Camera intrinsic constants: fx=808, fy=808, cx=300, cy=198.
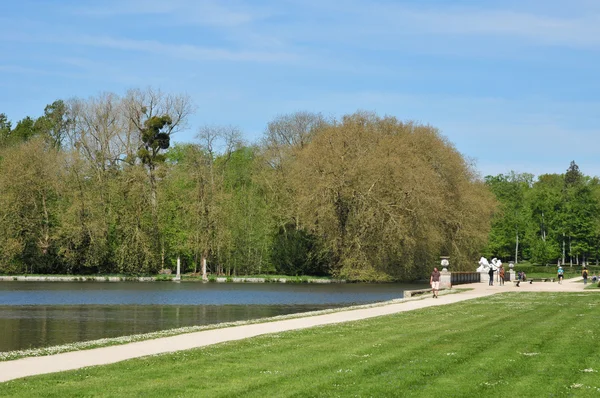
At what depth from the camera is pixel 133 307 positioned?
127 ft

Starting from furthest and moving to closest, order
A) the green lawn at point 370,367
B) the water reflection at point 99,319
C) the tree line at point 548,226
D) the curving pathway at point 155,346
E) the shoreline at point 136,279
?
the tree line at point 548,226
the shoreline at point 136,279
the water reflection at point 99,319
the curving pathway at point 155,346
the green lawn at point 370,367

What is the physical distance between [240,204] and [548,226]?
58.0 metres

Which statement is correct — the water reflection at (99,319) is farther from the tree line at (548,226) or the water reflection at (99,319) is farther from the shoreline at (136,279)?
the tree line at (548,226)

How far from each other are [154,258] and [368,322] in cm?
4986

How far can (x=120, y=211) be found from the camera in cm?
7206

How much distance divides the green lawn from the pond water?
26.6ft

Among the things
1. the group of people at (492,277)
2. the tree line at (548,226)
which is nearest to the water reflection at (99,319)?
the group of people at (492,277)

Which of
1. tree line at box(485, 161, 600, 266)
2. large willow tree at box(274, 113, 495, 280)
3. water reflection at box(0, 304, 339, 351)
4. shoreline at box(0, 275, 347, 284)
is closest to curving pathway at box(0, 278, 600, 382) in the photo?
water reflection at box(0, 304, 339, 351)

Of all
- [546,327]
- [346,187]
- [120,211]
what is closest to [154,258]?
[120,211]

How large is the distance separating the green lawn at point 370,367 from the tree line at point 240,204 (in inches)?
1665

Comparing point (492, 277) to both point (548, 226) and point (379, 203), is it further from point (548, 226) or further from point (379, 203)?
point (548, 226)

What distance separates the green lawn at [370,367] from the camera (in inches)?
→ 485

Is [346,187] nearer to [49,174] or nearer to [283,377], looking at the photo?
→ [49,174]

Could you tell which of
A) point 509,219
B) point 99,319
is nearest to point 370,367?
point 99,319
